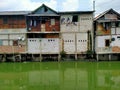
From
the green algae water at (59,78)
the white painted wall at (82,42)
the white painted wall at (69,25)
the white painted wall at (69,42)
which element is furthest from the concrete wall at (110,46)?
the green algae water at (59,78)

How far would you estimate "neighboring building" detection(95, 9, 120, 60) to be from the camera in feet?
106

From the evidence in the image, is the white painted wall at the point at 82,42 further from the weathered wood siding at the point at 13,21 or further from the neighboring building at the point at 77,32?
the weathered wood siding at the point at 13,21

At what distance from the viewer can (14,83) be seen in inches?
784

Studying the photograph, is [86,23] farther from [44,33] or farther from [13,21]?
[13,21]

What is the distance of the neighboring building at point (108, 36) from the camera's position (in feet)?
106

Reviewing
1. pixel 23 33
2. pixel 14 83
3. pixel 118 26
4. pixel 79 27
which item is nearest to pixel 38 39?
pixel 23 33

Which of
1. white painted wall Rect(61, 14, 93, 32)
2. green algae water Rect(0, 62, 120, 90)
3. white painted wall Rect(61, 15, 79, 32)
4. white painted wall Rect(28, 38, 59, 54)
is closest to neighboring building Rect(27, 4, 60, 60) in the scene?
white painted wall Rect(28, 38, 59, 54)

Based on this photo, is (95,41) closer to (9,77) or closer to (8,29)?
(8,29)

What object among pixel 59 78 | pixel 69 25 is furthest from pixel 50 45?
pixel 59 78

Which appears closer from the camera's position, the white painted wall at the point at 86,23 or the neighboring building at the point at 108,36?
the neighboring building at the point at 108,36

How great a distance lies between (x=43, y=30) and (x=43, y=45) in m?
1.56

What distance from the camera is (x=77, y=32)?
3294 centimetres

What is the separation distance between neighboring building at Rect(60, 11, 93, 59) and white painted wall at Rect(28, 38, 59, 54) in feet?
2.86

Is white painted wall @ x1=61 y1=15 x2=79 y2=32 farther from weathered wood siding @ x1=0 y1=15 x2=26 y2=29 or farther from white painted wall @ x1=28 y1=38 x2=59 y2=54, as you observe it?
weathered wood siding @ x1=0 y1=15 x2=26 y2=29
